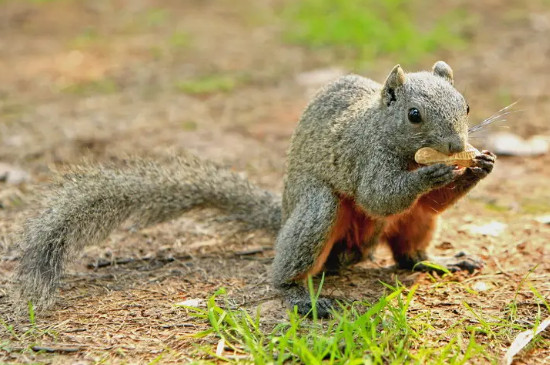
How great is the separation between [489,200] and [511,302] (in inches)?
58.8

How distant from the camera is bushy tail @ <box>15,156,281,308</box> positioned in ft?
10.9

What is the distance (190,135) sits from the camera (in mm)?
5895

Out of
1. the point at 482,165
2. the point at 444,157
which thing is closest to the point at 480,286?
the point at 482,165

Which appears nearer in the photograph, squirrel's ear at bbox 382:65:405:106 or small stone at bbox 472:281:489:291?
squirrel's ear at bbox 382:65:405:106

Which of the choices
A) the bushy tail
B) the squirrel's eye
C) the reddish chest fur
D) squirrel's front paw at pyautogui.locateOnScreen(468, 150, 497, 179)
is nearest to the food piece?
squirrel's front paw at pyautogui.locateOnScreen(468, 150, 497, 179)

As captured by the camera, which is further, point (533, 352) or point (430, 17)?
point (430, 17)

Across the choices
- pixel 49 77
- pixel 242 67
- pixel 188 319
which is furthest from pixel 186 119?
pixel 188 319

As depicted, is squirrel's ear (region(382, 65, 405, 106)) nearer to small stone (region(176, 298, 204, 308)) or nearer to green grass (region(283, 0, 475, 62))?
small stone (region(176, 298, 204, 308))

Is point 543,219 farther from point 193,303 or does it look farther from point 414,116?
point 193,303

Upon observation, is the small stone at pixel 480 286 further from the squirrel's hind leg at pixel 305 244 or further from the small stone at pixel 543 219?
the small stone at pixel 543 219

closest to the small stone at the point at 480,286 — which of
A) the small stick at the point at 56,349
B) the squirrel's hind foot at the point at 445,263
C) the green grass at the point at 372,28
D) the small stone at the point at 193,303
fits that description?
the squirrel's hind foot at the point at 445,263

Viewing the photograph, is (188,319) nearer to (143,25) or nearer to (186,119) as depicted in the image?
(186,119)

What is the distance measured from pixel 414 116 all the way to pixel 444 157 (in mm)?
237

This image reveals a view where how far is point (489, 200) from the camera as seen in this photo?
4777 millimetres
